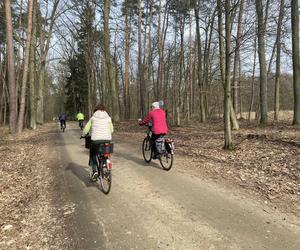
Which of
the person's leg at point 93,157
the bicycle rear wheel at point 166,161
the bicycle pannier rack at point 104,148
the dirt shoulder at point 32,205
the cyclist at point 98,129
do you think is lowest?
the dirt shoulder at point 32,205

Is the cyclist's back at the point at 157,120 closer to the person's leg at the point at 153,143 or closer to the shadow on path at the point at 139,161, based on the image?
the person's leg at the point at 153,143

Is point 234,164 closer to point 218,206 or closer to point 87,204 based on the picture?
point 218,206

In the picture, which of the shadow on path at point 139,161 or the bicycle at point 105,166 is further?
the shadow on path at point 139,161

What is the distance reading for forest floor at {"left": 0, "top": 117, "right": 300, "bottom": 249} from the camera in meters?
5.37

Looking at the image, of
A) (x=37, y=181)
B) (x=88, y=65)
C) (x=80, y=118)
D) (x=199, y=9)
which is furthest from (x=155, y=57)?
(x=37, y=181)

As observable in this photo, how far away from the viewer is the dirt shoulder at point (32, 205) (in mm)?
4925

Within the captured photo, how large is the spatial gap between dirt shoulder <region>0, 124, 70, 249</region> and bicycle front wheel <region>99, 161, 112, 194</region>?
93cm

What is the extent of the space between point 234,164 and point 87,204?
5.10 meters

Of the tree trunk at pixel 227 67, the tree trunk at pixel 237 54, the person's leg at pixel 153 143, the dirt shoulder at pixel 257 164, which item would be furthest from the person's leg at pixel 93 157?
the tree trunk at pixel 237 54

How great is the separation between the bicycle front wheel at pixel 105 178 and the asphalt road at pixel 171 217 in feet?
0.51

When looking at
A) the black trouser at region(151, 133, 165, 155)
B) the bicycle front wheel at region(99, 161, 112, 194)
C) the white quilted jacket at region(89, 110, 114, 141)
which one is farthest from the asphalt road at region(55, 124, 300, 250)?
the white quilted jacket at region(89, 110, 114, 141)

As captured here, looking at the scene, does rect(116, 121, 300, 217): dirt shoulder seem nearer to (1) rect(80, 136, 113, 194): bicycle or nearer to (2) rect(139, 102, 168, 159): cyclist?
(2) rect(139, 102, 168, 159): cyclist

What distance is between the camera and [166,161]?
29.2 feet

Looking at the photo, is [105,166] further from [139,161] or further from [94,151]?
[139,161]
